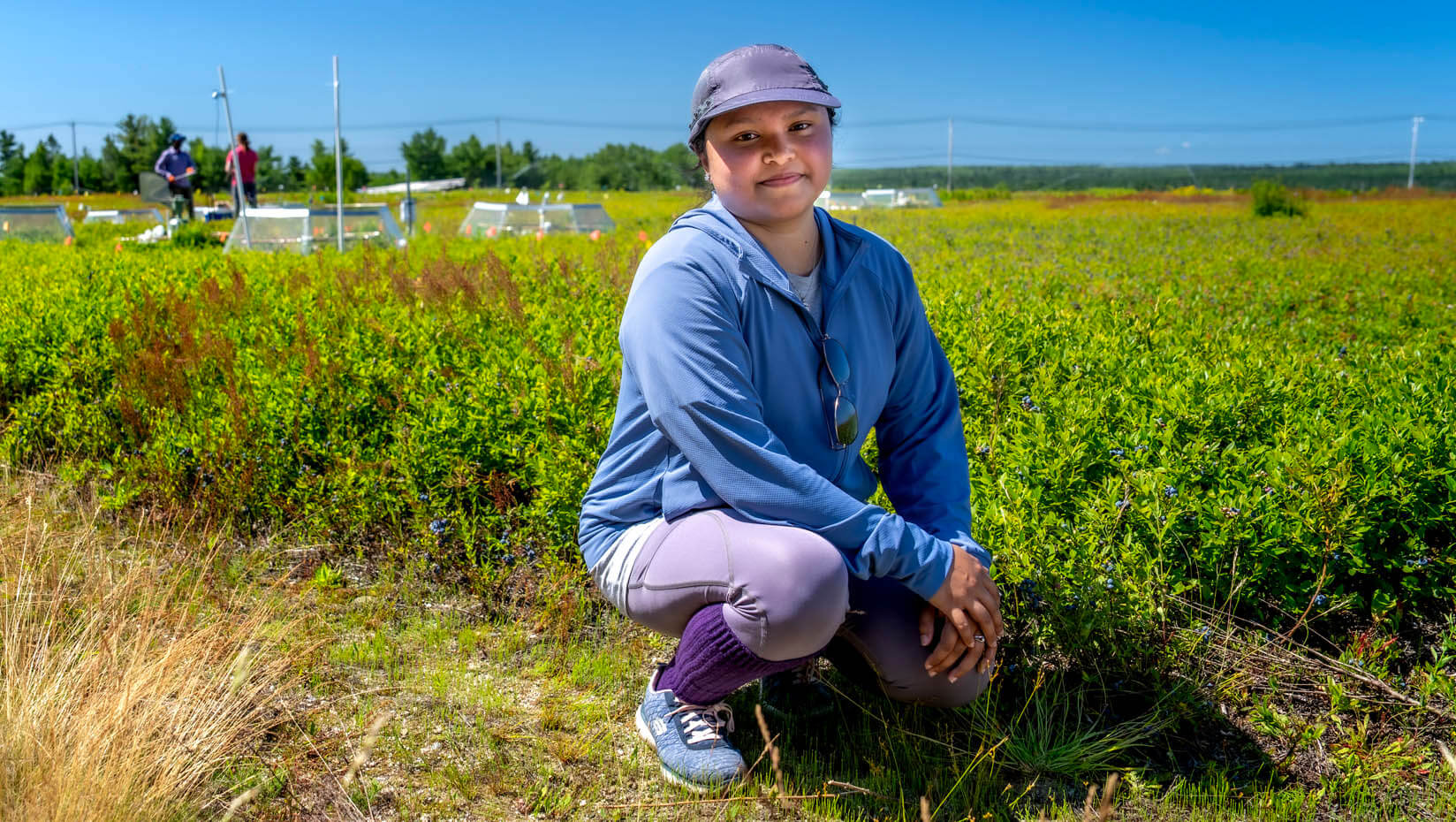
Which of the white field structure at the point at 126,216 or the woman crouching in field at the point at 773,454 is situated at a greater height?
the white field structure at the point at 126,216

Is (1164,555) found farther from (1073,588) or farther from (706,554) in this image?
(706,554)

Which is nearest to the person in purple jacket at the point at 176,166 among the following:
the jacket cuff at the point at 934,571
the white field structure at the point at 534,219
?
the white field structure at the point at 534,219

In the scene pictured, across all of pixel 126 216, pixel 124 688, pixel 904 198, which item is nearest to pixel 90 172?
pixel 126 216

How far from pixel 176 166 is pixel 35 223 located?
4.26m

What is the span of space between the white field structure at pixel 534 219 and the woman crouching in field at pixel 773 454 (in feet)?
40.4

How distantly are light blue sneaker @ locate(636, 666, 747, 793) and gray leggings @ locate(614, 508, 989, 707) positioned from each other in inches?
8.2

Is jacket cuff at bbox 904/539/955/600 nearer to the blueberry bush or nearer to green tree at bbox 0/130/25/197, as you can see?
the blueberry bush

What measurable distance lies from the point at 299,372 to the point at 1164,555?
336 cm

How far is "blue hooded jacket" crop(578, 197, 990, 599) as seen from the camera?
212 centimetres

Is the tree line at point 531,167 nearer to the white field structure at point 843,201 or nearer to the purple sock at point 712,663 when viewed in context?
the white field structure at point 843,201

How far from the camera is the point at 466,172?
210ft

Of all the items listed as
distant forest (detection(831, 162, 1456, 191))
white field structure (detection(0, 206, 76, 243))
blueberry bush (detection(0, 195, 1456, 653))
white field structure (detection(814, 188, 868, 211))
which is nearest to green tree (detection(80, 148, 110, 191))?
distant forest (detection(831, 162, 1456, 191))

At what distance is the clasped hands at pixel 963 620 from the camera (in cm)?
214

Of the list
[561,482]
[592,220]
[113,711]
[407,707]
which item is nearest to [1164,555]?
[561,482]
